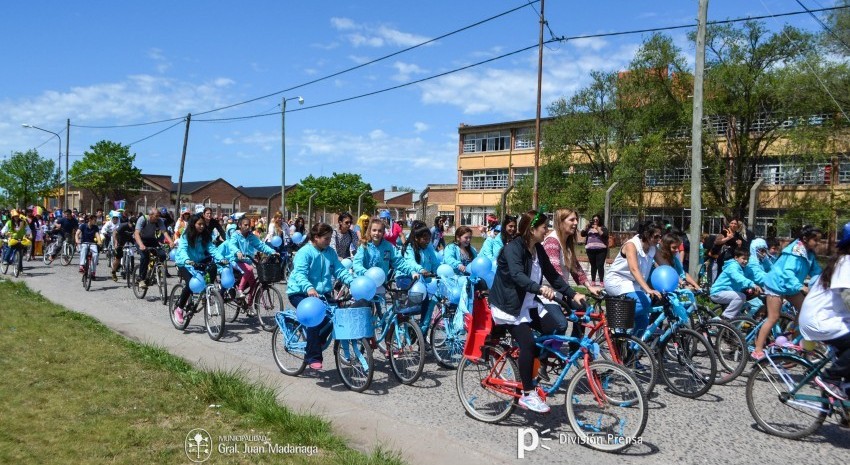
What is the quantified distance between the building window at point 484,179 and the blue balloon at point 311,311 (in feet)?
176

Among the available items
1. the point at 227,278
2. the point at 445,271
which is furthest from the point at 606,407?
the point at 227,278

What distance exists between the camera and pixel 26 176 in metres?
65.9

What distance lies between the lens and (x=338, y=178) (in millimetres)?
75500

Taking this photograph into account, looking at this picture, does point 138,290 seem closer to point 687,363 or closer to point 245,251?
point 245,251

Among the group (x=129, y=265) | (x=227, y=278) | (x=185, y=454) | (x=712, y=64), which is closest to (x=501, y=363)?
(x=185, y=454)

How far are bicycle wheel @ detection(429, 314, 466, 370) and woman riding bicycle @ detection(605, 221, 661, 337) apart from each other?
6.08ft

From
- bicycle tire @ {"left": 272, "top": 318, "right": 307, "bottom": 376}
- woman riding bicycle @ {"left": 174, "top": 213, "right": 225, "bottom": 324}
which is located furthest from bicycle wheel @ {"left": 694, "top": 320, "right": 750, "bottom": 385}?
woman riding bicycle @ {"left": 174, "top": 213, "right": 225, "bottom": 324}

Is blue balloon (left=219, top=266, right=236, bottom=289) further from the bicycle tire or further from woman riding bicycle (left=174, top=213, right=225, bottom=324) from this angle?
the bicycle tire

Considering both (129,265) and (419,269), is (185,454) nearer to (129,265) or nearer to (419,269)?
(419,269)

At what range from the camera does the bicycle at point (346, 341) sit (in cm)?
648

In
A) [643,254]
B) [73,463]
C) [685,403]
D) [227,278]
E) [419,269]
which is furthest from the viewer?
[227,278]

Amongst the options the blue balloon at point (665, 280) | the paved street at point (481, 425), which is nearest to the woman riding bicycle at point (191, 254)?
the paved street at point (481, 425)

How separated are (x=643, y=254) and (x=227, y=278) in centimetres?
577

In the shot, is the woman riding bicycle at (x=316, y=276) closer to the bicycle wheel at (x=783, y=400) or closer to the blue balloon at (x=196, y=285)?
the blue balloon at (x=196, y=285)
